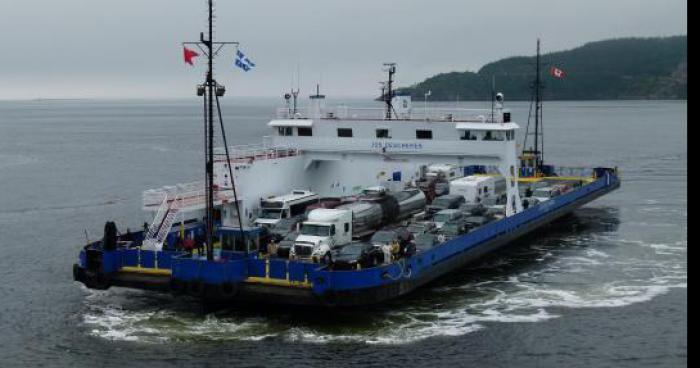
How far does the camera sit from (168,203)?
25531 mm

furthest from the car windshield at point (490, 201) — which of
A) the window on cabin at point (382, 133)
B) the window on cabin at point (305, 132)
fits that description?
the window on cabin at point (305, 132)

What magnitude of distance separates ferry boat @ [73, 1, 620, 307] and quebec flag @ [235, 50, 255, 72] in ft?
6.71

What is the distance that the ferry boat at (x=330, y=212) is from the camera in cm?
2175

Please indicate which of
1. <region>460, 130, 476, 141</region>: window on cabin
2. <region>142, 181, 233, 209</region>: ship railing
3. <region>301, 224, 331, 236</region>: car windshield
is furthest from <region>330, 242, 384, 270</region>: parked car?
<region>460, 130, 476, 141</region>: window on cabin

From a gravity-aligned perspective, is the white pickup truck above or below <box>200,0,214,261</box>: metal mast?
below

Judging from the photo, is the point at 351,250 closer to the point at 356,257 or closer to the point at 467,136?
the point at 356,257

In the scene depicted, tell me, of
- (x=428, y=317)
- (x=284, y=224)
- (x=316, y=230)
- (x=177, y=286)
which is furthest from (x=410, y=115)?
(x=177, y=286)

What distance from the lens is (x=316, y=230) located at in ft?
81.1

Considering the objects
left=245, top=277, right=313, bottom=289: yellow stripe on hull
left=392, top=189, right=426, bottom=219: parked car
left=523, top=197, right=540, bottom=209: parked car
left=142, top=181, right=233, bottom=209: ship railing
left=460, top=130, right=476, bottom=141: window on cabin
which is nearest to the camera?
left=245, top=277, right=313, bottom=289: yellow stripe on hull

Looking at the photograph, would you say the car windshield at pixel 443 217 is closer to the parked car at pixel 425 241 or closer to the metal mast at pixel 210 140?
the parked car at pixel 425 241

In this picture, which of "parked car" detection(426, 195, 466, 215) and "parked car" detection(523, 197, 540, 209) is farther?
"parked car" detection(523, 197, 540, 209)

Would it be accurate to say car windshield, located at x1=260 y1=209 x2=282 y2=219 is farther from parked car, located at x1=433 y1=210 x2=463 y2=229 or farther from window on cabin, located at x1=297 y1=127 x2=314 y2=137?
parked car, located at x1=433 y1=210 x2=463 y2=229

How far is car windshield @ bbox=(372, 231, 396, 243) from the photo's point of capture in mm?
25016

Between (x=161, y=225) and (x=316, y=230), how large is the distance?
509 centimetres
